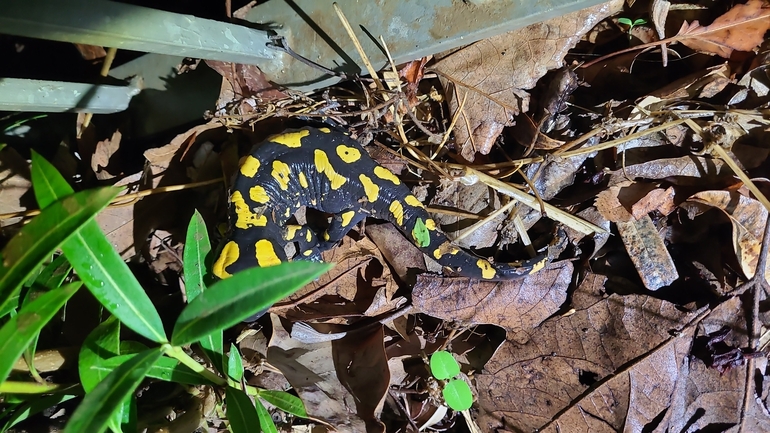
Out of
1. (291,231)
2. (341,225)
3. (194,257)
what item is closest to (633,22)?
(341,225)

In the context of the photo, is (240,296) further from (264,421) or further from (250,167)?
(250,167)

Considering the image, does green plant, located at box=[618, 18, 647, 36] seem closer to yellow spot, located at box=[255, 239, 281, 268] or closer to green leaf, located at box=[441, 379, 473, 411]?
green leaf, located at box=[441, 379, 473, 411]

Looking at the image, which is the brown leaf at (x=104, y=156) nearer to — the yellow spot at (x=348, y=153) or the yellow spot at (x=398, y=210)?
the yellow spot at (x=348, y=153)

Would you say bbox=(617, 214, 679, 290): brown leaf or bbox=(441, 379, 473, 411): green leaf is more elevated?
bbox=(617, 214, 679, 290): brown leaf

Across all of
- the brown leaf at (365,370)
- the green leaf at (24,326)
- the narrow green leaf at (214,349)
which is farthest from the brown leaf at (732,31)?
the green leaf at (24,326)

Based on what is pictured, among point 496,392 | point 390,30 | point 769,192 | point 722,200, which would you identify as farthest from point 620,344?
point 390,30

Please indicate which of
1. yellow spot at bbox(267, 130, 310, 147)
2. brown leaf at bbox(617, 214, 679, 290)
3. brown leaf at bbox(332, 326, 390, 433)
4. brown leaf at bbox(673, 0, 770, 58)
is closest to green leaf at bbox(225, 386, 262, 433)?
brown leaf at bbox(332, 326, 390, 433)

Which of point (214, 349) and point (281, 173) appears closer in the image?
point (214, 349)

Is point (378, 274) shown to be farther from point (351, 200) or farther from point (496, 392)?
point (496, 392)
